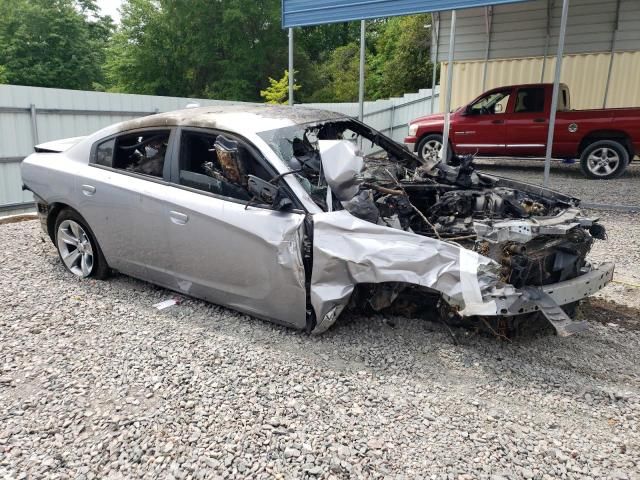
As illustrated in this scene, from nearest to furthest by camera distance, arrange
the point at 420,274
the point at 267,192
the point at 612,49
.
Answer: the point at 420,274
the point at 267,192
the point at 612,49

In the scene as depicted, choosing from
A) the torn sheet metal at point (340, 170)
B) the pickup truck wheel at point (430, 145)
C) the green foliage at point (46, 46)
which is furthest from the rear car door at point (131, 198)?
the green foliage at point (46, 46)

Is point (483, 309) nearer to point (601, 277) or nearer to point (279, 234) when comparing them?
point (601, 277)

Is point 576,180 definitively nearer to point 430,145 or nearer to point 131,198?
point 430,145

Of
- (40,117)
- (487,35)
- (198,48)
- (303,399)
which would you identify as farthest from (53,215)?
(198,48)

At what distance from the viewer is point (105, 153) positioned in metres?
4.50

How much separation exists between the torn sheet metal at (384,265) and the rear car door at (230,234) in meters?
0.15

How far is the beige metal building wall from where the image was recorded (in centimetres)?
1271

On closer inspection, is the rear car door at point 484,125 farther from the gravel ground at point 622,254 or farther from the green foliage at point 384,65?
the green foliage at point 384,65

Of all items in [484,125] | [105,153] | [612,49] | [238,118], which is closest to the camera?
[238,118]

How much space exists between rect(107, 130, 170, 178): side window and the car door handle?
1.37 ft

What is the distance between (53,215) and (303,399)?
11.0 feet

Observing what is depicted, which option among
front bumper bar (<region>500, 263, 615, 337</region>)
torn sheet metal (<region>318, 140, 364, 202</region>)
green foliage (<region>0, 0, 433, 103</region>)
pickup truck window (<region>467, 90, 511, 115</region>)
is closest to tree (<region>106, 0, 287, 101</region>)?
green foliage (<region>0, 0, 433, 103</region>)

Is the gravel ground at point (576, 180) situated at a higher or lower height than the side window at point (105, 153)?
lower

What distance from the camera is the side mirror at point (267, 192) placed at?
343 centimetres
